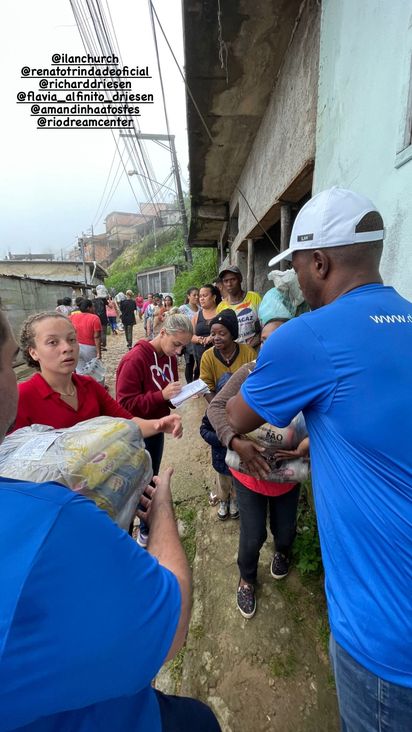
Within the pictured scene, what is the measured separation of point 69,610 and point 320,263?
3.71 ft

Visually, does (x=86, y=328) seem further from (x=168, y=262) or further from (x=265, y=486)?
(x=168, y=262)

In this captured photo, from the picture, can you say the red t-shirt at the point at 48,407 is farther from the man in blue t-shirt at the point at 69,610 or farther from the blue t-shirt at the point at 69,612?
the blue t-shirt at the point at 69,612

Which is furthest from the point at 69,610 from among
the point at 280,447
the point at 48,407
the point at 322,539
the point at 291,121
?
the point at 291,121

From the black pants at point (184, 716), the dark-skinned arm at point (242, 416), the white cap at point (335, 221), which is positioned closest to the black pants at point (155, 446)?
the dark-skinned arm at point (242, 416)

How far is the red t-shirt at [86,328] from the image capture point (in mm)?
5445

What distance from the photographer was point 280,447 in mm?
1706

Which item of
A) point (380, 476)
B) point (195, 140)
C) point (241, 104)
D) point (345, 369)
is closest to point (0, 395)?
point (345, 369)

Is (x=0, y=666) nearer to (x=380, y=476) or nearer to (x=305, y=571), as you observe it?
(x=380, y=476)

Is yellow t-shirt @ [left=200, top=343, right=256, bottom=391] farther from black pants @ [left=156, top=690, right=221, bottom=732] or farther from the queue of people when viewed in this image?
black pants @ [left=156, top=690, right=221, bottom=732]

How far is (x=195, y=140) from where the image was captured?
189 inches

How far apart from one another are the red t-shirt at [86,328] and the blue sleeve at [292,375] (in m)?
4.86

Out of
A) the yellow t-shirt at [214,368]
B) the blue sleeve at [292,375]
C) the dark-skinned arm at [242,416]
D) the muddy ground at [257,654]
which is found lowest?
the muddy ground at [257,654]

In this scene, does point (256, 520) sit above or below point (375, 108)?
below

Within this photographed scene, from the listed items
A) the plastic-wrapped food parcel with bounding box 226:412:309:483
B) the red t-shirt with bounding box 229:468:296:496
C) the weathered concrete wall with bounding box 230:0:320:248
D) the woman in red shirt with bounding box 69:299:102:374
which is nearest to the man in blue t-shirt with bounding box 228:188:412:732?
the plastic-wrapped food parcel with bounding box 226:412:309:483
